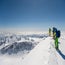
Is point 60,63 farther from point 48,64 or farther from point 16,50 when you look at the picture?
point 16,50

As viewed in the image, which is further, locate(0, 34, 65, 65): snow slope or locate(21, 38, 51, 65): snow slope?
locate(21, 38, 51, 65): snow slope

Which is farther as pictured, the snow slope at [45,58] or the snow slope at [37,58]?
the snow slope at [37,58]

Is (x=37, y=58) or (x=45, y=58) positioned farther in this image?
(x=37, y=58)

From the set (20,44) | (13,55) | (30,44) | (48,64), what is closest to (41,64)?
(48,64)

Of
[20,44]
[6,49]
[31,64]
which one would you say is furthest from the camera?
[6,49]

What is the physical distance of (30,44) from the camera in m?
58.4

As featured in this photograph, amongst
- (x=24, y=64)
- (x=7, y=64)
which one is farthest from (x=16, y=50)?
(x=24, y=64)

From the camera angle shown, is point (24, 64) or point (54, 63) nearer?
point (54, 63)

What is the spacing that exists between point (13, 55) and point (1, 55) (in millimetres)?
8328

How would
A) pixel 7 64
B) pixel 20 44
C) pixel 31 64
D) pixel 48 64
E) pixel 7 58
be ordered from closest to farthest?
pixel 48 64, pixel 31 64, pixel 7 64, pixel 20 44, pixel 7 58

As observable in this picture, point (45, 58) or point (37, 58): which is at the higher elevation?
point (45, 58)

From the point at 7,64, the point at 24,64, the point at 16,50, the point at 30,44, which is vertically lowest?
the point at 7,64

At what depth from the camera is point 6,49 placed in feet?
245

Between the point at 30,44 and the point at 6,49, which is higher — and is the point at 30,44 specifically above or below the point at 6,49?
above
